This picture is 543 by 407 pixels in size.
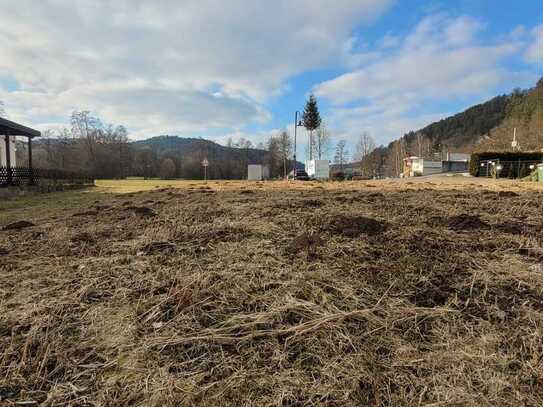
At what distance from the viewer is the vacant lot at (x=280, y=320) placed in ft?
4.98

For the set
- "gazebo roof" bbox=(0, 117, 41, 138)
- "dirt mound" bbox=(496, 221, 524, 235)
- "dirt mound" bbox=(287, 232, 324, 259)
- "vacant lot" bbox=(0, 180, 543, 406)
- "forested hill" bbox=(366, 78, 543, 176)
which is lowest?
"vacant lot" bbox=(0, 180, 543, 406)

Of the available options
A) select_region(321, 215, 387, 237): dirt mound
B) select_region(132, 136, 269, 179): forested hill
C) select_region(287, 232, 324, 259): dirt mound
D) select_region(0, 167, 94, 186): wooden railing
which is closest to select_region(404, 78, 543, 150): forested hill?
select_region(132, 136, 269, 179): forested hill

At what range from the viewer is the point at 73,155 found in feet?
192

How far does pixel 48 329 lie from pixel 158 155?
77.3 m

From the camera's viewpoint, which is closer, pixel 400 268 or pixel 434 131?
pixel 400 268

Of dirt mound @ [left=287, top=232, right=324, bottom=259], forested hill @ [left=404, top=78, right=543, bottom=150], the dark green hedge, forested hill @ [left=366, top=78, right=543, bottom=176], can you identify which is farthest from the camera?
forested hill @ [left=404, top=78, right=543, bottom=150]

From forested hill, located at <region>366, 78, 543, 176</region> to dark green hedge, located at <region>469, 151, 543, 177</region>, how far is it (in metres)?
13.4

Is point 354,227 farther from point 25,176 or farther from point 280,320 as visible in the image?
point 25,176

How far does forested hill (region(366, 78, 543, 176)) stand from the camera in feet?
153

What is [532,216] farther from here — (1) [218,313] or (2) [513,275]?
(1) [218,313]

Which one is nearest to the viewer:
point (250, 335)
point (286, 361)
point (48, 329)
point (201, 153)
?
point (286, 361)

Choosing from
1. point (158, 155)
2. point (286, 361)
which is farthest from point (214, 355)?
point (158, 155)

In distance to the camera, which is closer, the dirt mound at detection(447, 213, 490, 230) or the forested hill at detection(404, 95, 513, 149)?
the dirt mound at detection(447, 213, 490, 230)

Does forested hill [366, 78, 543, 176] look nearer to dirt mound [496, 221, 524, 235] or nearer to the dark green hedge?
the dark green hedge
